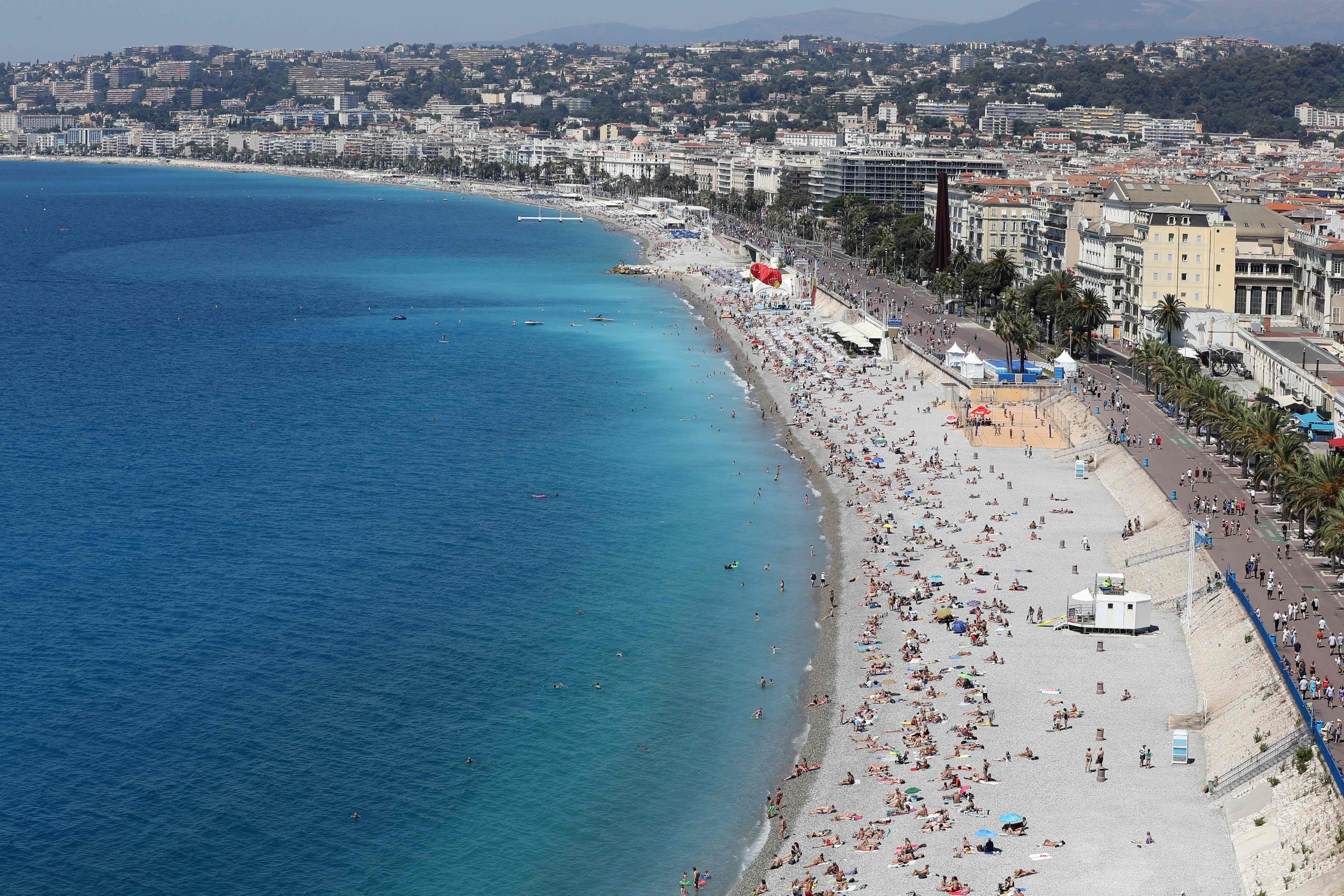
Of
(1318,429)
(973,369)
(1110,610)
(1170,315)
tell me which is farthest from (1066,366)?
(1110,610)

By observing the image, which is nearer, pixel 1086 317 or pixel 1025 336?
pixel 1025 336

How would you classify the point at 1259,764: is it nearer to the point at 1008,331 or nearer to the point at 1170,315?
the point at 1008,331

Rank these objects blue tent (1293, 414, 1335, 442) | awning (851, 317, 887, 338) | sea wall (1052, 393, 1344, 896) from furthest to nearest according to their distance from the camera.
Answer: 1. awning (851, 317, 887, 338)
2. blue tent (1293, 414, 1335, 442)
3. sea wall (1052, 393, 1344, 896)

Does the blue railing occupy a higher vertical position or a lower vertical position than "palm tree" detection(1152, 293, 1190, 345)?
lower

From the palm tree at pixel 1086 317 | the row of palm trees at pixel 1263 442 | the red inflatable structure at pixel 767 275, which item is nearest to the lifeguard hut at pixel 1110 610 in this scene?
the row of palm trees at pixel 1263 442

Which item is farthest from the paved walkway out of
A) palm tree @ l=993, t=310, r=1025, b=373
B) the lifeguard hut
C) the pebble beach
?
the lifeguard hut

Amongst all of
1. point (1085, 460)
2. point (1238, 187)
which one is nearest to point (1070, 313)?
point (1085, 460)

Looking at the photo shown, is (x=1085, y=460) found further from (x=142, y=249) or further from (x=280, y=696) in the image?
(x=142, y=249)

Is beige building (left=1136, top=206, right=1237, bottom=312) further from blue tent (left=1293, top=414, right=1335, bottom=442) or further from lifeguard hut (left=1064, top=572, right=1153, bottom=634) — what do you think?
lifeguard hut (left=1064, top=572, right=1153, bottom=634)
